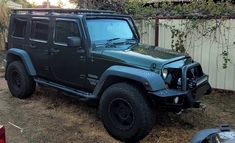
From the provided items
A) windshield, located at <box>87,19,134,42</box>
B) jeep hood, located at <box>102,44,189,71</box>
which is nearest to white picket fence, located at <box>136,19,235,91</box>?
windshield, located at <box>87,19,134,42</box>

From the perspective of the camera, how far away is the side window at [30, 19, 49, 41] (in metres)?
6.89

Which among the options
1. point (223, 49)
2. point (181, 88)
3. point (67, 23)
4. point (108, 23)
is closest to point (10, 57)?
point (67, 23)

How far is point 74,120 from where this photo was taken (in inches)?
247

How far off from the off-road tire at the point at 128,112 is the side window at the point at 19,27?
300cm

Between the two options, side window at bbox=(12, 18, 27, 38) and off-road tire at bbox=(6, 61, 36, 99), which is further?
side window at bbox=(12, 18, 27, 38)

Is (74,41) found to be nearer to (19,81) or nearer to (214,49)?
(19,81)

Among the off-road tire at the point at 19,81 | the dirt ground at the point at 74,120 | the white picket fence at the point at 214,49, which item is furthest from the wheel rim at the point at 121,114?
the white picket fence at the point at 214,49

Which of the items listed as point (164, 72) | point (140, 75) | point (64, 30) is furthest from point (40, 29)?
point (164, 72)

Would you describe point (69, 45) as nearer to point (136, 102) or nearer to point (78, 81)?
point (78, 81)

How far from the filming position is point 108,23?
6.49m

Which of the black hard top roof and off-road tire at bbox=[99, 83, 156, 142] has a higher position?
the black hard top roof

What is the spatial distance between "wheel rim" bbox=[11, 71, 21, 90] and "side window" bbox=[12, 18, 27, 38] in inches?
33.3

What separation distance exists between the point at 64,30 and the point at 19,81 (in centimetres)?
189

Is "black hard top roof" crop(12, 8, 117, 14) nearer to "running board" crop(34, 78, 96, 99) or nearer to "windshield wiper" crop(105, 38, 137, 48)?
"windshield wiper" crop(105, 38, 137, 48)
